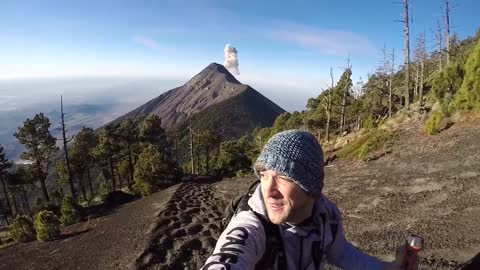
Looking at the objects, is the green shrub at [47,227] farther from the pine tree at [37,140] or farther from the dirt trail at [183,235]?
the pine tree at [37,140]

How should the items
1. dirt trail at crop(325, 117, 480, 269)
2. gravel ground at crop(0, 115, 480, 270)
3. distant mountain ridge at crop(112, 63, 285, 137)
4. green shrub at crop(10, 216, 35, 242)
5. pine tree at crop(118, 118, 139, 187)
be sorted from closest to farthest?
dirt trail at crop(325, 117, 480, 269) < gravel ground at crop(0, 115, 480, 270) < green shrub at crop(10, 216, 35, 242) < pine tree at crop(118, 118, 139, 187) < distant mountain ridge at crop(112, 63, 285, 137)

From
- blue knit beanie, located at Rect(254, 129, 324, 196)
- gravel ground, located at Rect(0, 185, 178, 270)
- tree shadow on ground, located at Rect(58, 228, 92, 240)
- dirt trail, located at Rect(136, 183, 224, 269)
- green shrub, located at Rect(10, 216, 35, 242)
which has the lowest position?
green shrub, located at Rect(10, 216, 35, 242)

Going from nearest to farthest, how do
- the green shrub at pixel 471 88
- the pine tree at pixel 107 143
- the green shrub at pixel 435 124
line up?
1. the green shrub at pixel 471 88
2. the green shrub at pixel 435 124
3. the pine tree at pixel 107 143

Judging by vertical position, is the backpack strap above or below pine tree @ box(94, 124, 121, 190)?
above

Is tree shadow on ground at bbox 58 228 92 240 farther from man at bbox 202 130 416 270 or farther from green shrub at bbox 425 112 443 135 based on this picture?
man at bbox 202 130 416 270

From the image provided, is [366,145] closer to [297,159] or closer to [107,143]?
[297,159]

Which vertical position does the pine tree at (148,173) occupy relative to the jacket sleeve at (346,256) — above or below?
below

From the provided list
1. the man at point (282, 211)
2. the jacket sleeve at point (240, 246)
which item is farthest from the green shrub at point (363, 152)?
the jacket sleeve at point (240, 246)

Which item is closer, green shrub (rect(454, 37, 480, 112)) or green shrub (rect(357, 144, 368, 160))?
green shrub (rect(454, 37, 480, 112))

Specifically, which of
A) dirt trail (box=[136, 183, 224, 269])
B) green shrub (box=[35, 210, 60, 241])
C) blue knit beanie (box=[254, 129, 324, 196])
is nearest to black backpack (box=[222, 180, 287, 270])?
blue knit beanie (box=[254, 129, 324, 196])
